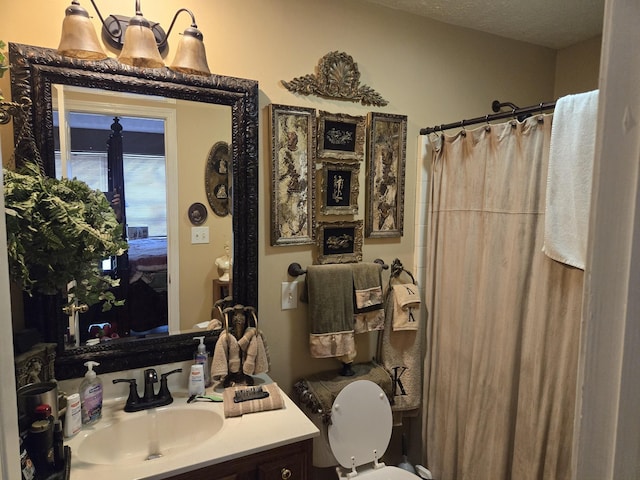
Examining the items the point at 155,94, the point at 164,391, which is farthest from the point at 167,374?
the point at 155,94

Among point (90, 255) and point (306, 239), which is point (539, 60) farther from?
point (90, 255)

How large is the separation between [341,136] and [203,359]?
3.79 feet

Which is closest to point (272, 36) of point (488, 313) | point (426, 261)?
point (426, 261)

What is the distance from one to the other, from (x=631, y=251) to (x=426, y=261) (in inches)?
69.6

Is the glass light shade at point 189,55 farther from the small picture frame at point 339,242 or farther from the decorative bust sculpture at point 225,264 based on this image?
the small picture frame at point 339,242

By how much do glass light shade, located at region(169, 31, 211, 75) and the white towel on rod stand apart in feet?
4.27

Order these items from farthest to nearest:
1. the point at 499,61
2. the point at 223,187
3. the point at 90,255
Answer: the point at 499,61 < the point at 223,187 < the point at 90,255

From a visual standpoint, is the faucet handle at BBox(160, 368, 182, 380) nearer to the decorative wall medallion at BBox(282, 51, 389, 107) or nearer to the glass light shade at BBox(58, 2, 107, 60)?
the glass light shade at BBox(58, 2, 107, 60)

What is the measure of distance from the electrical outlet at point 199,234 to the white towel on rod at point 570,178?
134 cm

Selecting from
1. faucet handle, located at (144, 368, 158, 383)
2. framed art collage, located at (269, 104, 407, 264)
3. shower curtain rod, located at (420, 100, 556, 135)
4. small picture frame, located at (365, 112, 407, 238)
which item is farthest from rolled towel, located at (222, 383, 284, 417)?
shower curtain rod, located at (420, 100, 556, 135)

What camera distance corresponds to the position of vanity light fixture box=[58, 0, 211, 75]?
3.96 ft

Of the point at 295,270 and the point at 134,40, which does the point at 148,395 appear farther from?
the point at 134,40

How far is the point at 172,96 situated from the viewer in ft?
4.93

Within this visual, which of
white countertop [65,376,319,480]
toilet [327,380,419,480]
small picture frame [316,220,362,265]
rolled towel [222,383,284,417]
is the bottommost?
toilet [327,380,419,480]
